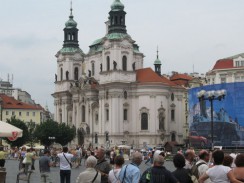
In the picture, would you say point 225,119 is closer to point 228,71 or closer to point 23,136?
point 228,71

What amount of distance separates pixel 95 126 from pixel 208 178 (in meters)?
82.4

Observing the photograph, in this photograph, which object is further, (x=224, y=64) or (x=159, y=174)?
(x=224, y=64)

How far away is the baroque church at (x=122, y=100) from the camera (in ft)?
285

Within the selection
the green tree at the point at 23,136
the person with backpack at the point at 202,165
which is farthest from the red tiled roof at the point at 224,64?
the person with backpack at the point at 202,165

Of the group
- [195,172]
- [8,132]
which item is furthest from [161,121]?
[195,172]

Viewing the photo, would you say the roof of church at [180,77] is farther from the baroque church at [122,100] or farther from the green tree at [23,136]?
the green tree at [23,136]

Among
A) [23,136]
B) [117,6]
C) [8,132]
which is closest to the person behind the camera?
[8,132]

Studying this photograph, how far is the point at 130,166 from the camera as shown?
991 centimetres

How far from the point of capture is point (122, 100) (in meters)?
87.4

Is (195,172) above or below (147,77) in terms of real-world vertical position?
A: below

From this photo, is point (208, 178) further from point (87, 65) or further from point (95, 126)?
point (87, 65)

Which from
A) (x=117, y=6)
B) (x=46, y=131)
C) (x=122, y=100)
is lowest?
(x=46, y=131)

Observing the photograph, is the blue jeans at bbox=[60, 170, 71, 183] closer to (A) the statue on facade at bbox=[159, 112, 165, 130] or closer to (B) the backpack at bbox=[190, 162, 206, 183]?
(B) the backpack at bbox=[190, 162, 206, 183]

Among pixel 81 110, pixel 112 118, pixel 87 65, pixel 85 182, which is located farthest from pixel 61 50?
pixel 85 182
